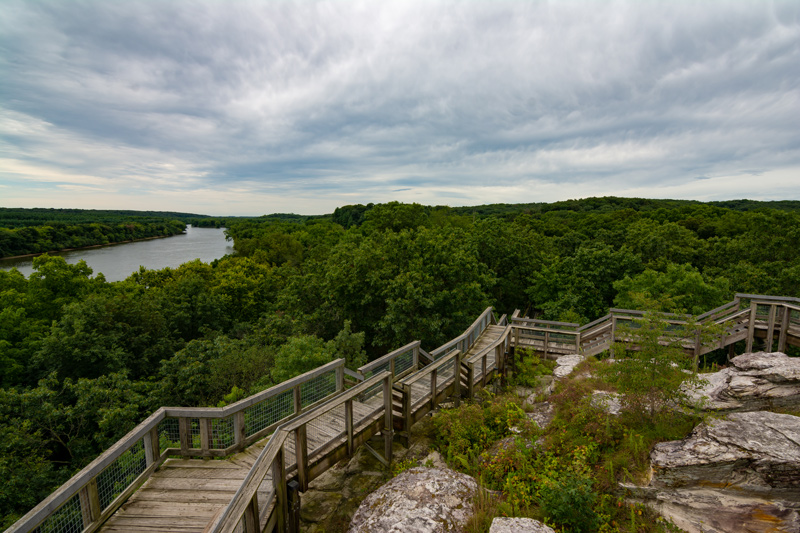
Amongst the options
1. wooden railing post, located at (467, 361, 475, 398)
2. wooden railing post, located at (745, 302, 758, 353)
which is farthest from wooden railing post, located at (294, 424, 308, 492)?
wooden railing post, located at (745, 302, 758, 353)

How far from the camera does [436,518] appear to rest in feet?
16.0

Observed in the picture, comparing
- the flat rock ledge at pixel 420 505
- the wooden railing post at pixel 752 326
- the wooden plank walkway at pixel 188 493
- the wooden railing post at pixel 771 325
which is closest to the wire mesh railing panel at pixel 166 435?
the wooden plank walkway at pixel 188 493

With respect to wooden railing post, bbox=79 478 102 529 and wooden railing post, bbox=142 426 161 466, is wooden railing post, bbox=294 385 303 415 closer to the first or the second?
wooden railing post, bbox=142 426 161 466

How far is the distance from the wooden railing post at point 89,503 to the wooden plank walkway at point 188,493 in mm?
214

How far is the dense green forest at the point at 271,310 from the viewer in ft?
36.5

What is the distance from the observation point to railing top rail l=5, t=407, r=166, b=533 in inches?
124

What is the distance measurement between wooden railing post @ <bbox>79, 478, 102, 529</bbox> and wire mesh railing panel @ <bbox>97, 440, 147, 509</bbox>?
0.12 metres

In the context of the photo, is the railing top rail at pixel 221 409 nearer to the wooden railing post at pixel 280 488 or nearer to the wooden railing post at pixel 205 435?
the wooden railing post at pixel 205 435

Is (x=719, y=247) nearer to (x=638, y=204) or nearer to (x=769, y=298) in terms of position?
(x=769, y=298)

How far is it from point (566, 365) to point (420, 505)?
24.1 feet

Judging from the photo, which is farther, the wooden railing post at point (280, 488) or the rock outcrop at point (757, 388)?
the rock outcrop at point (757, 388)

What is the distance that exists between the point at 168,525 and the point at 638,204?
9897 centimetres

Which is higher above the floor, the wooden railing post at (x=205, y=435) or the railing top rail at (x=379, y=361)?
the railing top rail at (x=379, y=361)

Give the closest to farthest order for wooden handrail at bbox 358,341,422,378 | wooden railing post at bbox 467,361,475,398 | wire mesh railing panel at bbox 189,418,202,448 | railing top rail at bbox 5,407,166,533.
→ railing top rail at bbox 5,407,166,533 < wire mesh railing panel at bbox 189,418,202,448 < wooden handrail at bbox 358,341,422,378 < wooden railing post at bbox 467,361,475,398
